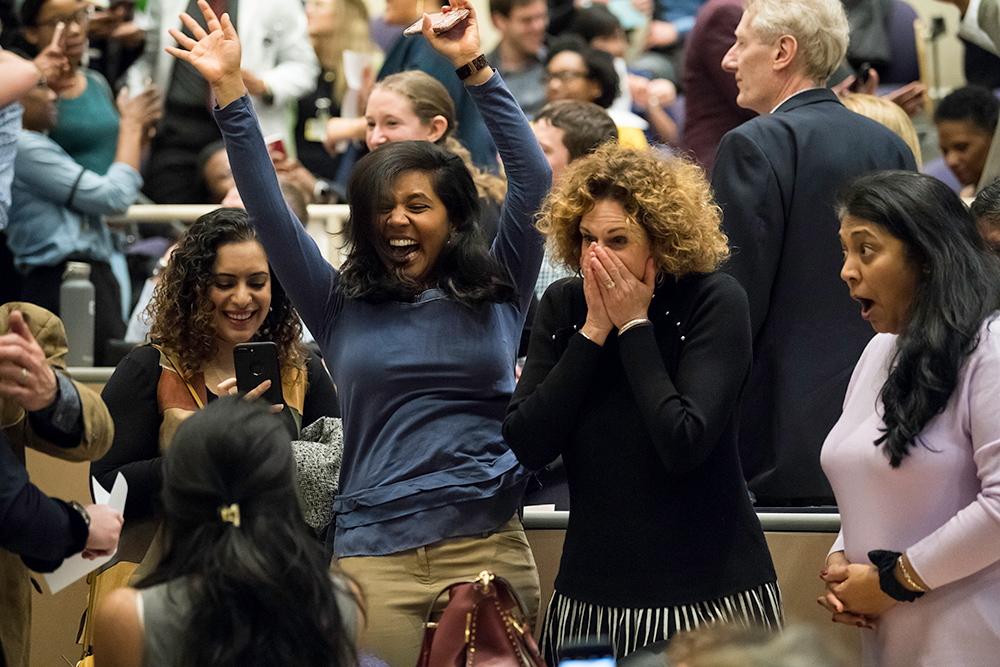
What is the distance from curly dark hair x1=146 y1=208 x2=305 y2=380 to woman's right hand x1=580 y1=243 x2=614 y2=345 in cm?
86

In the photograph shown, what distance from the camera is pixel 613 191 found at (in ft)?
7.89

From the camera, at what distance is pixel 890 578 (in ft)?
7.06

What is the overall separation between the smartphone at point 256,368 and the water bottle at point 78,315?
1.81 metres

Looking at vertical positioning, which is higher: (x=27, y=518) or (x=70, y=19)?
(x=70, y=19)

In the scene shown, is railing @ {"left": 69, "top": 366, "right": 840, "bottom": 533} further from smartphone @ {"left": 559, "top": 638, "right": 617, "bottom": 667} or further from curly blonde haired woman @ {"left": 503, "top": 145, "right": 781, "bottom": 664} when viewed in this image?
smartphone @ {"left": 559, "top": 638, "right": 617, "bottom": 667}

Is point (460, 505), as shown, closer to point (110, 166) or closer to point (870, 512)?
point (870, 512)

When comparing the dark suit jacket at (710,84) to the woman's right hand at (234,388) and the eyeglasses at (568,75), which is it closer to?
the eyeglasses at (568,75)

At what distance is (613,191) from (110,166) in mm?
3144

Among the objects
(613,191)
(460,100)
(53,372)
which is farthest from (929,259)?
(460,100)

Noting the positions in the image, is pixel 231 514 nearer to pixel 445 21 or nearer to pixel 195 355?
pixel 195 355

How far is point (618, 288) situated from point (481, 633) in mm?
699

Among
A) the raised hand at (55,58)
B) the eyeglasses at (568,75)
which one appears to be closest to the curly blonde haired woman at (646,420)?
the eyeglasses at (568,75)

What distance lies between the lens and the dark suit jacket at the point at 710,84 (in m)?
3.89

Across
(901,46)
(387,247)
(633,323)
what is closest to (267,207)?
(387,247)
